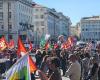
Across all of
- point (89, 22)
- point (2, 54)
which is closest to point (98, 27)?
point (89, 22)

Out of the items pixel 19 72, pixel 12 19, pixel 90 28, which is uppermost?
pixel 12 19

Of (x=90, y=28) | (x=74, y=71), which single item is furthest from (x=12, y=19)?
(x=90, y=28)

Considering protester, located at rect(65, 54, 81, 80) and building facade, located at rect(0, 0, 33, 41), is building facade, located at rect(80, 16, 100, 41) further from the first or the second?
protester, located at rect(65, 54, 81, 80)

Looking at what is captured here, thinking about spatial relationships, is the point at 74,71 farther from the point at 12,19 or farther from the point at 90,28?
the point at 90,28

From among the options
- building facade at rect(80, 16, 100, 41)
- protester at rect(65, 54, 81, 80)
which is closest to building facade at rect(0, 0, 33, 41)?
protester at rect(65, 54, 81, 80)

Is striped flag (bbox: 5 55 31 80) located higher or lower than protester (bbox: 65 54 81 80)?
higher

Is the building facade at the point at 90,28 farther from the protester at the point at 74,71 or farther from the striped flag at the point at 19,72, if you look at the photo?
the striped flag at the point at 19,72

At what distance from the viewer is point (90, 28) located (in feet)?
635

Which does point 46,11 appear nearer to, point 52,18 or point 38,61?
point 52,18

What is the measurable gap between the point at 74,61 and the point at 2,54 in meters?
14.1

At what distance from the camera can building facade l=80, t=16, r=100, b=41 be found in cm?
19012

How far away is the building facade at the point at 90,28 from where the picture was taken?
624ft

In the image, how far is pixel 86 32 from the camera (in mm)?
192750

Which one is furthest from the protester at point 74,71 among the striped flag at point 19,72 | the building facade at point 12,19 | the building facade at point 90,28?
the building facade at point 90,28
